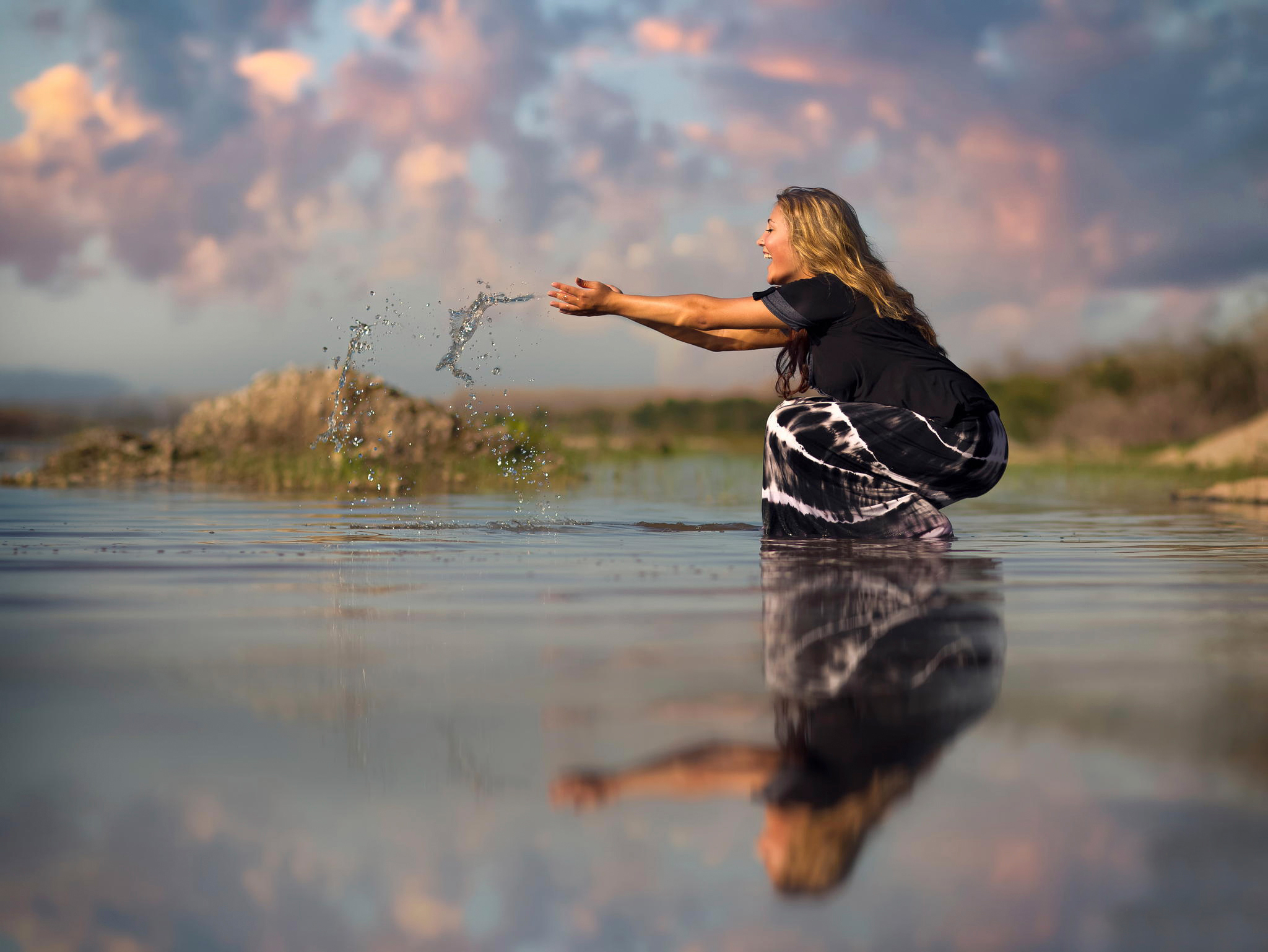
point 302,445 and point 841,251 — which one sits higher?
point 841,251

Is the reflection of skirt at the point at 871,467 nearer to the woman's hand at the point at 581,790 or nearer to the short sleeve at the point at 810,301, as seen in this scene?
the short sleeve at the point at 810,301

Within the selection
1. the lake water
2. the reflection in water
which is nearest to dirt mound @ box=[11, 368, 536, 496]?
the lake water

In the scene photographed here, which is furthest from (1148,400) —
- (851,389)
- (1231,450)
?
(851,389)

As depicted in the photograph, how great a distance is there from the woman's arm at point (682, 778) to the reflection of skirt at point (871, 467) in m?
4.07

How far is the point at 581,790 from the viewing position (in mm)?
1961

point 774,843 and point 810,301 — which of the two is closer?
point 774,843

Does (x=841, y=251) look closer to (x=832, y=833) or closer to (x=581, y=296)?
(x=581, y=296)

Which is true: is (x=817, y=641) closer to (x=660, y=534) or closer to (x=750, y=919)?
(x=750, y=919)

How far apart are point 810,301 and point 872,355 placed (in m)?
0.40

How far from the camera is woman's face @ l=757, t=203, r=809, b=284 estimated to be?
6.27 m

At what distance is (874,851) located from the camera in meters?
1.70

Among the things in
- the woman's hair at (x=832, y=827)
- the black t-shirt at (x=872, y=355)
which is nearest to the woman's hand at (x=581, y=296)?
the black t-shirt at (x=872, y=355)

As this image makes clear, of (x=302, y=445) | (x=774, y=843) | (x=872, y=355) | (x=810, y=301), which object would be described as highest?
(x=810, y=301)

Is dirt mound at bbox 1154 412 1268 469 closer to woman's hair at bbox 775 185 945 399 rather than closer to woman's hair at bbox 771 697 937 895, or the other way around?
woman's hair at bbox 775 185 945 399
